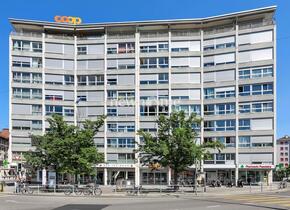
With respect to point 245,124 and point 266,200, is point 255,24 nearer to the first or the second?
point 245,124

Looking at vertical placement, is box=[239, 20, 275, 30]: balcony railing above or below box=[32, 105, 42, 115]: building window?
above

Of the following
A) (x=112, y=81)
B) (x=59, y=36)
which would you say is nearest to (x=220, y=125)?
(x=112, y=81)

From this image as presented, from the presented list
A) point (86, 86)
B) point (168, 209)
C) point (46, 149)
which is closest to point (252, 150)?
point (86, 86)

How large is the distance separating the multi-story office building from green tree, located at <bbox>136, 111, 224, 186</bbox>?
75.8 feet

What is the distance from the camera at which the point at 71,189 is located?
111 ft

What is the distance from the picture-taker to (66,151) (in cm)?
3719

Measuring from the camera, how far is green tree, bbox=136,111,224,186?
36.4 meters

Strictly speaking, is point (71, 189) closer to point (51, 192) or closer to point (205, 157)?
point (51, 192)

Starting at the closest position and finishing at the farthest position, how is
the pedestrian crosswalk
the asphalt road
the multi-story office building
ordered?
the asphalt road
the pedestrian crosswalk
the multi-story office building

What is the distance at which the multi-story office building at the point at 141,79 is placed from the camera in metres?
60.4

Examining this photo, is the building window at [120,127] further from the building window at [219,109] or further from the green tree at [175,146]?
the green tree at [175,146]

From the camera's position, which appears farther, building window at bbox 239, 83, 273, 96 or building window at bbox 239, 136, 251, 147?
building window at bbox 239, 136, 251, 147

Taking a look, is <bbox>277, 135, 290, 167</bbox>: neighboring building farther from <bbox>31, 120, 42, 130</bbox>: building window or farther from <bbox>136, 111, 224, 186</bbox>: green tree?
<bbox>136, 111, 224, 186</bbox>: green tree

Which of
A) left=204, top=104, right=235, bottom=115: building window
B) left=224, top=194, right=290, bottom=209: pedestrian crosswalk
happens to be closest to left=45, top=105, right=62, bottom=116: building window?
left=204, top=104, right=235, bottom=115: building window
